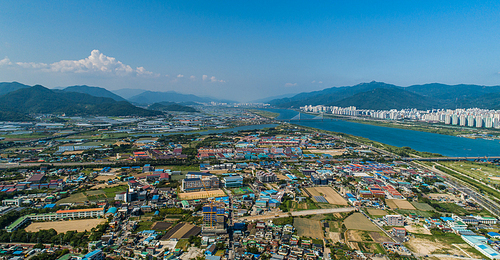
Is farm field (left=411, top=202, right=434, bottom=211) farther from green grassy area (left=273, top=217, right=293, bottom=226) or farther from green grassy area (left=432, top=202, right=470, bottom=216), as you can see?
green grassy area (left=273, top=217, right=293, bottom=226)

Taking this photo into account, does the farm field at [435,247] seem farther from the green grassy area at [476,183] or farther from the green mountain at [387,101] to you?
the green mountain at [387,101]

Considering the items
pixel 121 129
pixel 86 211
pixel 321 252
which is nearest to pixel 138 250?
pixel 86 211

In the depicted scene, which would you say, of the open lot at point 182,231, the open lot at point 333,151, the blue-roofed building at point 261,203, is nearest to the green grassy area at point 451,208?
the blue-roofed building at point 261,203

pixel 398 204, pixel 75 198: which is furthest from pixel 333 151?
pixel 75 198

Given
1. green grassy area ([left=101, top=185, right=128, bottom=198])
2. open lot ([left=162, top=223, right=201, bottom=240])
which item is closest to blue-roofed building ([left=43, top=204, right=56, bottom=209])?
green grassy area ([left=101, top=185, right=128, bottom=198])

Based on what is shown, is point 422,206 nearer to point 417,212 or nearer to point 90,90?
point 417,212
